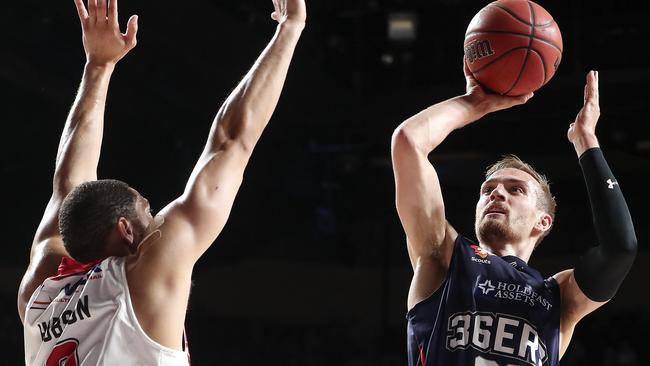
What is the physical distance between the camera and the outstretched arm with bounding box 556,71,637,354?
8.55 ft

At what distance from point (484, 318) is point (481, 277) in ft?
0.52

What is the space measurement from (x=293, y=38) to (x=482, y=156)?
8.51 meters

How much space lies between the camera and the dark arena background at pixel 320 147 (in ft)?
28.7

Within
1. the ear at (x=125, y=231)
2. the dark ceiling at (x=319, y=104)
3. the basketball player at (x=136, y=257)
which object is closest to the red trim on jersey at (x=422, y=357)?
the basketball player at (x=136, y=257)

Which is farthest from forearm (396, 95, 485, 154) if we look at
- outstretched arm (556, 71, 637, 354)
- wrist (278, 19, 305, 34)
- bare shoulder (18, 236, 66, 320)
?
bare shoulder (18, 236, 66, 320)

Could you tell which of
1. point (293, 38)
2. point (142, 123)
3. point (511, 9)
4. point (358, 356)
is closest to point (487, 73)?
point (511, 9)

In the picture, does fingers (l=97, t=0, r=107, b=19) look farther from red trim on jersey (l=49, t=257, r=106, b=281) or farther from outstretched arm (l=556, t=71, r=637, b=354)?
outstretched arm (l=556, t=71, r=637, b=354)

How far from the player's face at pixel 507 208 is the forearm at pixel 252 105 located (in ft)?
3.56

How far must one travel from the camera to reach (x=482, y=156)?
1047 centimetres

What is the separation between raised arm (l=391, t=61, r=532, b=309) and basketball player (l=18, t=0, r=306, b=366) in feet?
2.00

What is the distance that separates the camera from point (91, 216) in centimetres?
200

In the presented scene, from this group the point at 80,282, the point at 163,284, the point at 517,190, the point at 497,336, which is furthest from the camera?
the point at 517,190

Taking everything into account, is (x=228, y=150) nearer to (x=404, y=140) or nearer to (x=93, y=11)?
(x=404, y=140)

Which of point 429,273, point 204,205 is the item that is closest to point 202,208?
point 204,205
